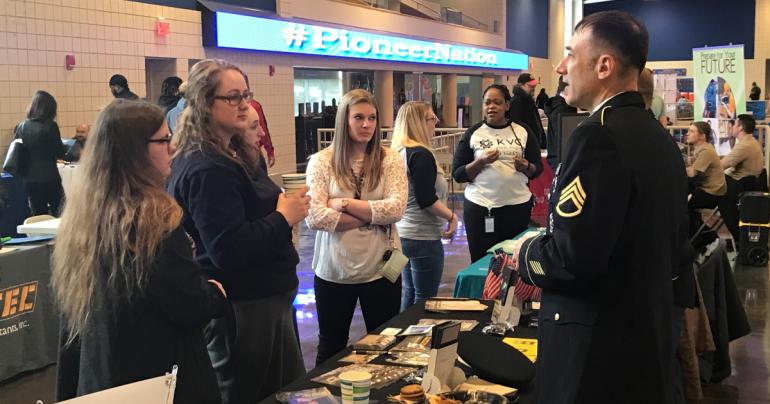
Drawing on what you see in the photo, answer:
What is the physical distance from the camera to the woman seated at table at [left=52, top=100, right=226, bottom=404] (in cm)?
184

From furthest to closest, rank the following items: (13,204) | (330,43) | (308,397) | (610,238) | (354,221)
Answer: (330,43) → (13,204) → (354,221) → (308,397) → (610,238)

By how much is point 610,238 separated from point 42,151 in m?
5.97

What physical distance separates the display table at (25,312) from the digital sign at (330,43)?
5.79 metres

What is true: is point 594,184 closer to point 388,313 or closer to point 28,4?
point 388,313

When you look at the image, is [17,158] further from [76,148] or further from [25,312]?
[25,312]

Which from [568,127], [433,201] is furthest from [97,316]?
[568,127]

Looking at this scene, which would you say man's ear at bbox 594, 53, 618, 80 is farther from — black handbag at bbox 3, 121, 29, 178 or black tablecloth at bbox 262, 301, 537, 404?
black handbag at bbox 3, 121, 29, 178

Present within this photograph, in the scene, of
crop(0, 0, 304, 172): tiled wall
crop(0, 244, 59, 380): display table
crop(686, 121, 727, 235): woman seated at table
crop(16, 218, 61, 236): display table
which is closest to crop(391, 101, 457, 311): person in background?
crop(0, 244, 59, 380): display table

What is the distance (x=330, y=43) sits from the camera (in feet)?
40.4

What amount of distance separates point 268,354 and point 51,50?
609 centimetres

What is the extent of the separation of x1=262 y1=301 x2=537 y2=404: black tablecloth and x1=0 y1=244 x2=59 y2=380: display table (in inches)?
95.2

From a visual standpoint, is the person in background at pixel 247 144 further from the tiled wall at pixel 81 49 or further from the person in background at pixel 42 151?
the person in background at pixel 42 151

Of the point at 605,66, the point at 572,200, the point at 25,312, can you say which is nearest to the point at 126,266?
the point at 572,200

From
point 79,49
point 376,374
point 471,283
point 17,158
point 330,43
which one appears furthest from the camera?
point 330,43
